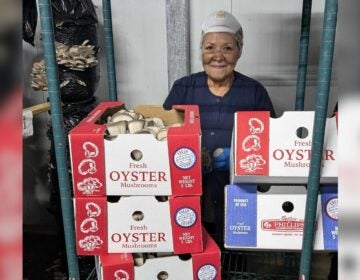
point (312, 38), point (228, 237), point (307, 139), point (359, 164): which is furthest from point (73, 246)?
point (312, 38)

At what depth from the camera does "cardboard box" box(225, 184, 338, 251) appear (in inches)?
38.0

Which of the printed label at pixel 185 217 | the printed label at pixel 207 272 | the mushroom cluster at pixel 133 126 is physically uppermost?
the mushroom cluster at pixel 133 126

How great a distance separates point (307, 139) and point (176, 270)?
1.49 feet

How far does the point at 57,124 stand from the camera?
942mm

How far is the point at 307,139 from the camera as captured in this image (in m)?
0.95

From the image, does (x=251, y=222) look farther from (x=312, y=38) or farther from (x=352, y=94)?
(x=312, y=38)

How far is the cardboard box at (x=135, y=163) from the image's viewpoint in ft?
3.01

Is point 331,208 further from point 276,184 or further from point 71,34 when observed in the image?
point 71,34

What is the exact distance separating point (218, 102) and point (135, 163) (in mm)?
777

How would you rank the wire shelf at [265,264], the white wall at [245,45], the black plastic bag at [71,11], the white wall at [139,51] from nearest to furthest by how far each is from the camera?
the wire shelf at [265,264] → the black plastic bag at [71,11] → the white wall at [245,45] → the white wall at [139,51]

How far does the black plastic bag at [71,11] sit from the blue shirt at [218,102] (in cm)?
57

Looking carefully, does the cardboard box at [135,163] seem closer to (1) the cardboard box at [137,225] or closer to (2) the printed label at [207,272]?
(1) the cardboard box at [137,225]

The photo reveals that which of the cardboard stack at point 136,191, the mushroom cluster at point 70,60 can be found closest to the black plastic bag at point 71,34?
the mushroom cluster at point 70,60

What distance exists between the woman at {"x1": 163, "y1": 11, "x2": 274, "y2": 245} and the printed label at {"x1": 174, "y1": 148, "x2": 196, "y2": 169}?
56 cm
